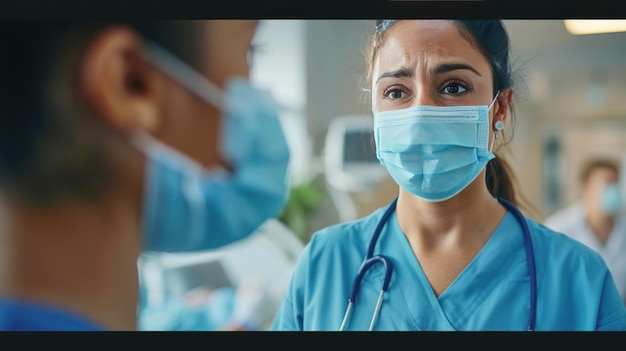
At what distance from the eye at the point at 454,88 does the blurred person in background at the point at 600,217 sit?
0.47m

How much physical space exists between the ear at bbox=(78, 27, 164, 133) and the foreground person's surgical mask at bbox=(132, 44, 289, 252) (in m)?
0.05

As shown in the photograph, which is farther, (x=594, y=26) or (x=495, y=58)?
(x=594, y=26)

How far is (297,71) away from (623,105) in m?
0.95

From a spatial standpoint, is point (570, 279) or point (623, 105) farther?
point (623, 105)

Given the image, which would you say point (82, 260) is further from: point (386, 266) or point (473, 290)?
point (473, 290)

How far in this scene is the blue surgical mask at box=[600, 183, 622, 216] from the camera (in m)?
1.91

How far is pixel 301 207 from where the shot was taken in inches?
74.2

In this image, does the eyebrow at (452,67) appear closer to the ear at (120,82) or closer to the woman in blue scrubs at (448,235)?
the woman in blue scrubs at (448,235)

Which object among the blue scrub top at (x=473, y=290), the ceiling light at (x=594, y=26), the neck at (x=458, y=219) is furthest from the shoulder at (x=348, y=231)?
the ceiling light at (x=594, y=26)

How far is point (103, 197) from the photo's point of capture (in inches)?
74.2

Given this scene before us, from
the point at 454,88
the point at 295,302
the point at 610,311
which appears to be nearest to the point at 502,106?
the point at 454,88

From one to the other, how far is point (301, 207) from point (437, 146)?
43 cm
